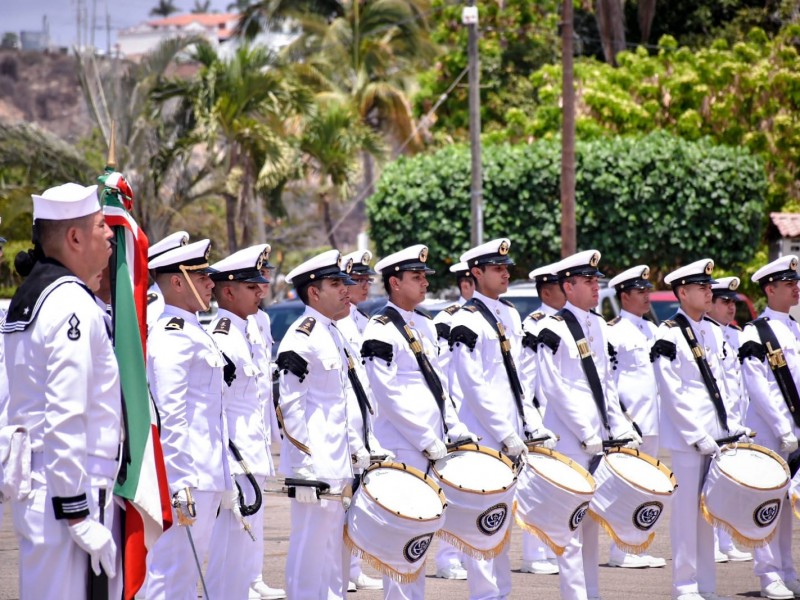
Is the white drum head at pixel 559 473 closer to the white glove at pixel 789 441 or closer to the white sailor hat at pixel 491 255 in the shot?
the white sailor hat at pixel 491 255

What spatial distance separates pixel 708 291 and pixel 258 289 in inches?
133

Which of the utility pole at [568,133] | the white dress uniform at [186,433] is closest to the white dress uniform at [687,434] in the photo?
the white dress uniform at [186,433]

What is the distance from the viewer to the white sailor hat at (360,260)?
35.6 feet

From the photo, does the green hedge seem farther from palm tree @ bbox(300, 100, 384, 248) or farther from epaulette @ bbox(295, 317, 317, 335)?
epaulette @ bbox(295, 317, 317, 335)

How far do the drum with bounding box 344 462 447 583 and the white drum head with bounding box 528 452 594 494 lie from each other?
98 centimetres

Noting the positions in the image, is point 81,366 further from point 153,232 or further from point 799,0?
point 799,0

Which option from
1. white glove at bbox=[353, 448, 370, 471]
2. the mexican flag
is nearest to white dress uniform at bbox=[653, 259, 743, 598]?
white glove at bbox=[353, 448, 370, 471]

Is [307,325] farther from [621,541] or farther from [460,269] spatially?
[460,269]

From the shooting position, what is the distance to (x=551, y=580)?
10.0m

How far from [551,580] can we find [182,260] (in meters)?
4.22

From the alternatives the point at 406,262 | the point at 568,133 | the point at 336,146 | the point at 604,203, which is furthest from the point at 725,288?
the point at 336,146

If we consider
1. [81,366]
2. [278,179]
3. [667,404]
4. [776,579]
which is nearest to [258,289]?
[667,404]

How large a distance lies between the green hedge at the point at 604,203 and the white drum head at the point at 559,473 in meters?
18.1

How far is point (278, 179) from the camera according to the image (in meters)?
28.6
